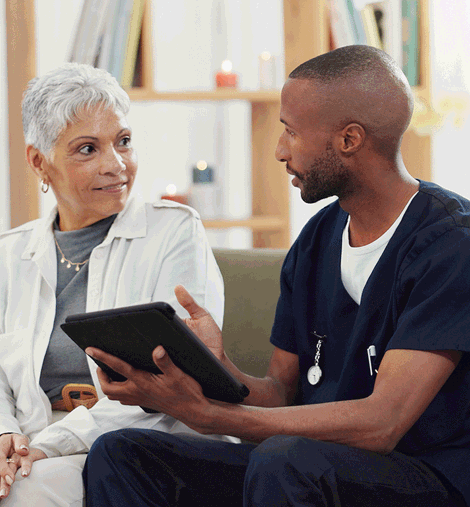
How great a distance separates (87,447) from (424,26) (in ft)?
5.95

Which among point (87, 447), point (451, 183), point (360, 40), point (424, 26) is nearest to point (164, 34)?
point (360, 40)

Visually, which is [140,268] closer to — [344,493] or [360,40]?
[344,493]

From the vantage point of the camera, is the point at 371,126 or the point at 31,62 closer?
the point at 371,126

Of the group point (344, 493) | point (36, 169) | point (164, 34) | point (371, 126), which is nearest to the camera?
point (344, 493)

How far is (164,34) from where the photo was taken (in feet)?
9.28

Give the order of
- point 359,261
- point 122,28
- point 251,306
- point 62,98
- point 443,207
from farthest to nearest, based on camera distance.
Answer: point 122,28, point 251,306, point 62,98, point 359,261, point 443,207

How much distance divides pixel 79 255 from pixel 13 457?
50cm

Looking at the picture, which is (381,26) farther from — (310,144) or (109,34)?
(310,144)

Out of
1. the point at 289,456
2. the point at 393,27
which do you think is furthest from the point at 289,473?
the point at 393,27

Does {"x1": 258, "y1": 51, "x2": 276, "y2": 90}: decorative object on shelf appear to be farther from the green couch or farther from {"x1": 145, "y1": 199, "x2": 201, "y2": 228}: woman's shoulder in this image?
{"x1": 145, "y1": 199, "x2": 201, "y2": 228}: woman's shoulder

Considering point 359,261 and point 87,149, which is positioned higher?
point 87,149

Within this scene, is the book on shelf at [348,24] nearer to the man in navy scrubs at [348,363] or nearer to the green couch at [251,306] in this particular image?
the green couch at [251,306]

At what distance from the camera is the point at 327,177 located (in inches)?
50.1

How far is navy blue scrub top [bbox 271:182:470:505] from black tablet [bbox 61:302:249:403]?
0.86ft
